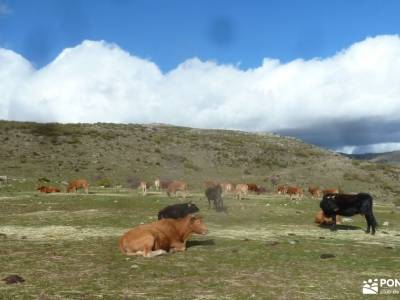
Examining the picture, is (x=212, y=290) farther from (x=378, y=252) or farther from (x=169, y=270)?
(x=378, y=252)

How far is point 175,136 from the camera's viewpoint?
358ft

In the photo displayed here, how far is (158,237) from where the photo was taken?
51.9 ft

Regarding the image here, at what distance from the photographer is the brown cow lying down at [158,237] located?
1544 cm

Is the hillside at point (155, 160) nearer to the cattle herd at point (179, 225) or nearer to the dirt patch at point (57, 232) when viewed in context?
the cattle herd at point (179, 225)

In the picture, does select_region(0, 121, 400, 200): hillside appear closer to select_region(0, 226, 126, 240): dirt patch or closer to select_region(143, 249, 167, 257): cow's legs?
select_region(0, 226, 126, 240): dirt patch

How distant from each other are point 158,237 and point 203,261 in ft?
5.81

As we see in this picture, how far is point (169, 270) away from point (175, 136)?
95766mm

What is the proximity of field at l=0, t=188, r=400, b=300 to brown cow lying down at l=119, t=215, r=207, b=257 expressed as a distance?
38 cm

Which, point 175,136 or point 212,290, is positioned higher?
point 175,136

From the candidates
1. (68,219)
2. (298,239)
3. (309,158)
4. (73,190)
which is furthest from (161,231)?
(309,158)

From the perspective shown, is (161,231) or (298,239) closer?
(161,231)

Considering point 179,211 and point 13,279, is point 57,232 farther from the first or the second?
point 13,279

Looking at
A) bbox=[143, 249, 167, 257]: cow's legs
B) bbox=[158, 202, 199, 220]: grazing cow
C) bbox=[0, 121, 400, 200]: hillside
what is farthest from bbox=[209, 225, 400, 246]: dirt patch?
bbox=[0, 121, 400, 200]: hillside

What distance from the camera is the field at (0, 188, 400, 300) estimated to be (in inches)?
447
